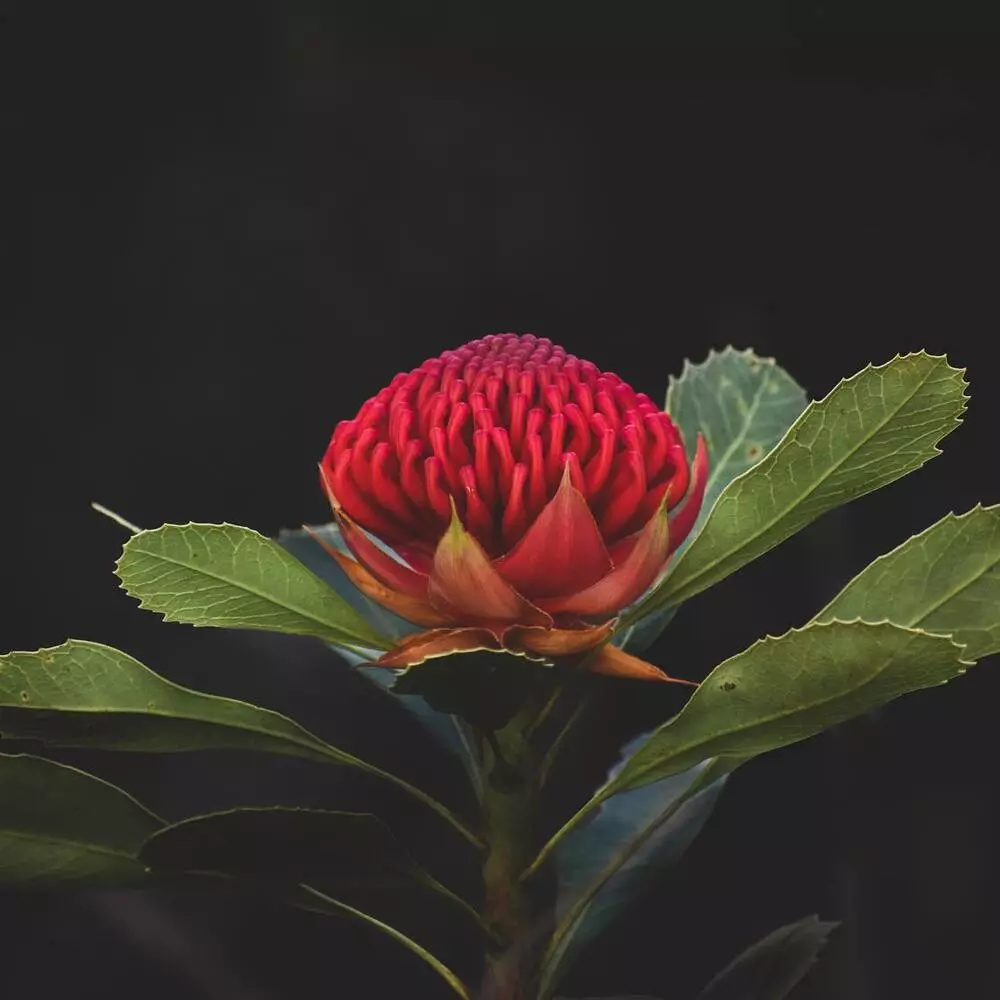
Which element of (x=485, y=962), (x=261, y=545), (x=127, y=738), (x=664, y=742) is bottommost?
(x=485, y=962)

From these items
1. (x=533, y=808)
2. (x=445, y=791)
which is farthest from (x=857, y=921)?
(x=533, y=808)

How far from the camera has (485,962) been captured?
138 cm

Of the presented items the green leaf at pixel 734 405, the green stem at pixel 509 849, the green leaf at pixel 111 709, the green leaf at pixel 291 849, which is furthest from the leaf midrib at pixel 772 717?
the green leaf at pixel 734 405

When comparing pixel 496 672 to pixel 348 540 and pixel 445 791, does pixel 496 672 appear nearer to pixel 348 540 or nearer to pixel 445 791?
pixel 348 540

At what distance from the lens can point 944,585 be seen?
1.22 metres

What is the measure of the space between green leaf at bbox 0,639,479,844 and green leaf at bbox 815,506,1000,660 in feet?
1.74

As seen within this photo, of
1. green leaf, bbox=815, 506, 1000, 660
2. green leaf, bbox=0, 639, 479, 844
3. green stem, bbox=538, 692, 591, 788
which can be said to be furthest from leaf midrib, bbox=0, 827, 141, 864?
green leaf, bbox=815, 506, 1000, 660

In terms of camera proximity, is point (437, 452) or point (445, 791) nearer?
point (437, 452)

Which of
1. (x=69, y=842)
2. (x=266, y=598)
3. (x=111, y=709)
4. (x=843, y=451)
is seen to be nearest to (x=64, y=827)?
(x=69, y=842)

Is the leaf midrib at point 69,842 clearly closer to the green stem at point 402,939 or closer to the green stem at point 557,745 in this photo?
the green stem at point 402,939

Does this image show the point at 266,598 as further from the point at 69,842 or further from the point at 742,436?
the point at 742,436

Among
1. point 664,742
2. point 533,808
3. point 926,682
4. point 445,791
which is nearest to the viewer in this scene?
point 926,682

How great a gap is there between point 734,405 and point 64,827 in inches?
34.1

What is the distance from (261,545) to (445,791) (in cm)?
72
